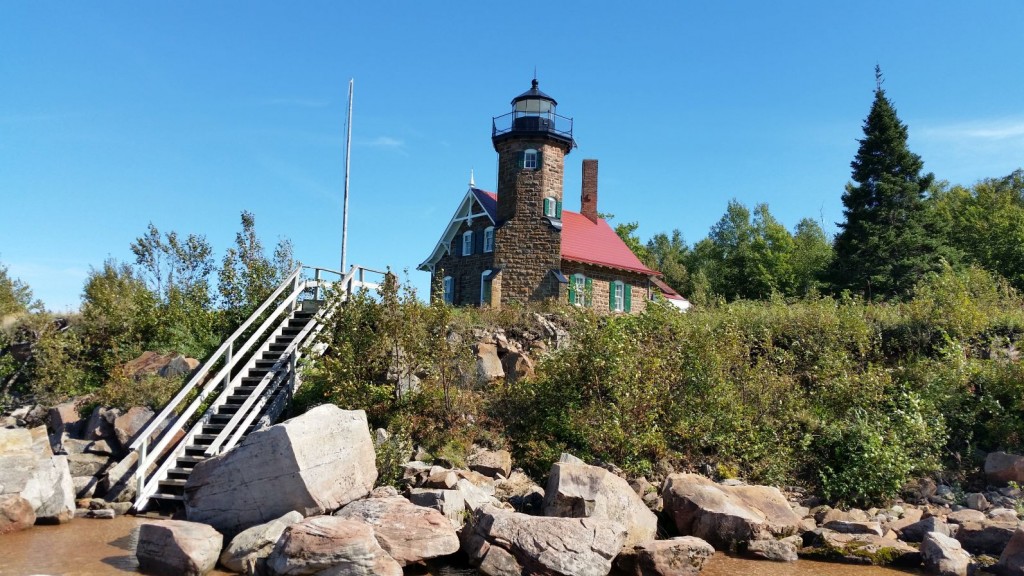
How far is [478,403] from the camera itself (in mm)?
14766

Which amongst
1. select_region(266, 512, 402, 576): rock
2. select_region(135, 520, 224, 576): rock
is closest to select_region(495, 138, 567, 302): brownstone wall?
select_region(135, 520, 224, 576): rock

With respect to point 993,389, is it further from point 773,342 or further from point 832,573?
point 832,573

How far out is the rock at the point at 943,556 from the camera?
395 inches

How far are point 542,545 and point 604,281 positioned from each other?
20.1 meters

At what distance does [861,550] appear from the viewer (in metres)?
10.7

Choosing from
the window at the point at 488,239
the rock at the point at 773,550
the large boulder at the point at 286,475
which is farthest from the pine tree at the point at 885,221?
the large boulder at the point at 286,475

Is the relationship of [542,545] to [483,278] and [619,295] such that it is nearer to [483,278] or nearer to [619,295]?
[483,278]

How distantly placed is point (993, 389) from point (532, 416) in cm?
1016

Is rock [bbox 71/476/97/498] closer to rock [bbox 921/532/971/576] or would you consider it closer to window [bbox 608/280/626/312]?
rock [bbox 921/532/971/576]

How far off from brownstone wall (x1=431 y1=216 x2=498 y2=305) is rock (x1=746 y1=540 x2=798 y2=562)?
17.5 m

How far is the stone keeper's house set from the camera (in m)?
26.6

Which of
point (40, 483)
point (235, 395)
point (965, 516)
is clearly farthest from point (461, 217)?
point (965, 516)

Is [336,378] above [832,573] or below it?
above

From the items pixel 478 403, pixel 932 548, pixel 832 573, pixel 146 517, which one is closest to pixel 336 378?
pixel 478 403
